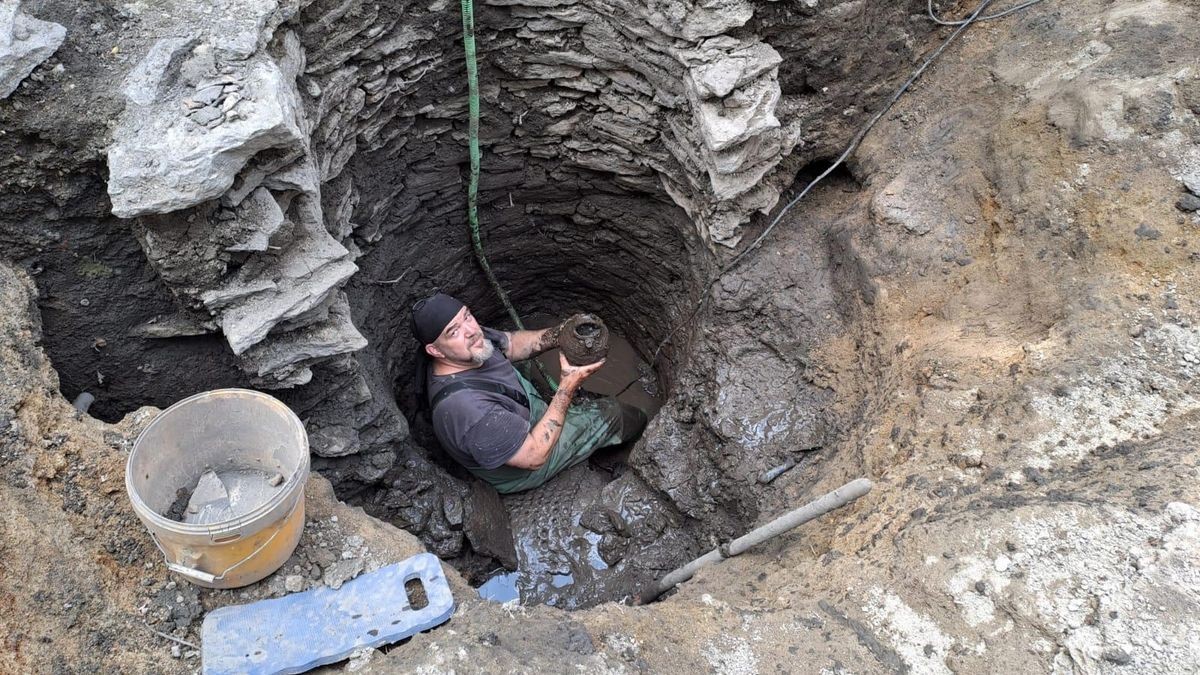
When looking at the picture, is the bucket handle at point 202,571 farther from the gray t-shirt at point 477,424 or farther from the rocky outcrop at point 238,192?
the gray t-shirt at point 477,424

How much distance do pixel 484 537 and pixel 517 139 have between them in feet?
8.18

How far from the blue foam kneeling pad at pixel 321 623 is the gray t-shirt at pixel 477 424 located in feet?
5.26

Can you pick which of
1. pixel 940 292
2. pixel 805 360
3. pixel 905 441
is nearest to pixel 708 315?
pixel 805 360

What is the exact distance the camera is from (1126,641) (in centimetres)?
192

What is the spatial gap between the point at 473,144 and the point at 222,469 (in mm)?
2439

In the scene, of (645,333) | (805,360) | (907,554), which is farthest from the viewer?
(645,333)

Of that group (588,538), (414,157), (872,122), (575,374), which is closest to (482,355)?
(575,374)

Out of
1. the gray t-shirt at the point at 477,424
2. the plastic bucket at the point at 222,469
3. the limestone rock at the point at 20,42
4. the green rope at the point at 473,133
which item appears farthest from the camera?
the gray t-shirt at the point at 477,424

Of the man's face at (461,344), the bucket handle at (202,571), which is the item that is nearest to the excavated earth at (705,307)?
the bucket handle at (202,571)

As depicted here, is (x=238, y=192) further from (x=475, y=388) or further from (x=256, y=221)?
(x=475, y=388)

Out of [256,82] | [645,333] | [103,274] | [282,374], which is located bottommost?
[645,333]

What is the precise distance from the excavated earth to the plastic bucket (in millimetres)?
162

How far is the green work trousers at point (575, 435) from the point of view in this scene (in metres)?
4.68

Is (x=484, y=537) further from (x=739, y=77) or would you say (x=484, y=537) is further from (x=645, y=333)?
(x=739, y=77)
